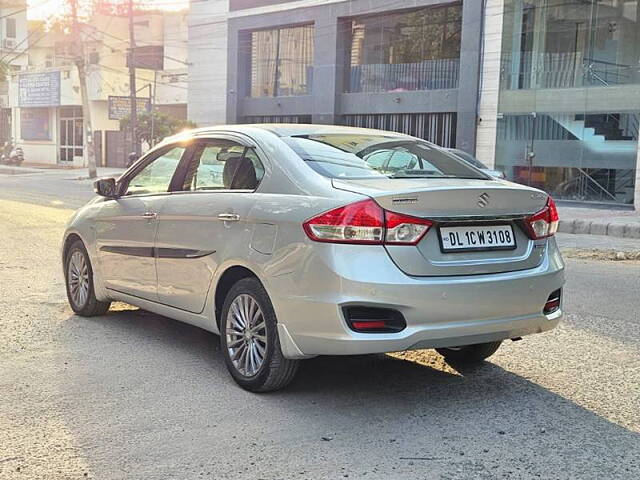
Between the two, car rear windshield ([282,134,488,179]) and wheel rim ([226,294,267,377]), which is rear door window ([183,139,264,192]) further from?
wheel rim ([226,294,267,377])

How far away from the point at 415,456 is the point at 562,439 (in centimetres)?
81

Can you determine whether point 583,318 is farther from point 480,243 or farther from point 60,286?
point 60,286

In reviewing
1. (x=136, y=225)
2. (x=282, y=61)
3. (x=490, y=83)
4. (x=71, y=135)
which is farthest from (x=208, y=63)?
(x=136, y=225)

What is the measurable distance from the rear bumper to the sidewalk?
11.8 metres

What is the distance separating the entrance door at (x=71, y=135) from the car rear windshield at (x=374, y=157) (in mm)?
42704

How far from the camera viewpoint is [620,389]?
4.71 m

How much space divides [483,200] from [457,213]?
0.21 m

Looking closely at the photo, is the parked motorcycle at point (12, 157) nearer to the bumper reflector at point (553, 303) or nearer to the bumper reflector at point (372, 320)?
the bumper reflector at point (553, 303)

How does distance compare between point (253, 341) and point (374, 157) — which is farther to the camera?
point (374, 157)

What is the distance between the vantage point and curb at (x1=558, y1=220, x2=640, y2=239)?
15.1 metres

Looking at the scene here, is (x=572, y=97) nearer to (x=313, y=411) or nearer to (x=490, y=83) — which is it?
(x=490, y=83)

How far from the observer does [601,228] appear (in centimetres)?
1545

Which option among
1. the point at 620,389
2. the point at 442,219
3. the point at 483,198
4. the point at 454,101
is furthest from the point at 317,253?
the point at 454,101

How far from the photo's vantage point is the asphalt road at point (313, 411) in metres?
3.60
